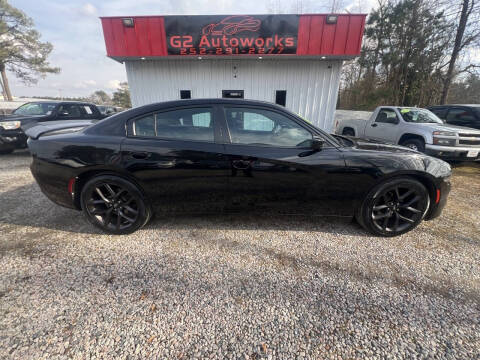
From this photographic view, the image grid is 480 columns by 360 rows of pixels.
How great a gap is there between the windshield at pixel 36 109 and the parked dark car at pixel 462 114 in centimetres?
1302

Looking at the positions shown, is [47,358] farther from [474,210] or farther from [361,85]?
[361,85]

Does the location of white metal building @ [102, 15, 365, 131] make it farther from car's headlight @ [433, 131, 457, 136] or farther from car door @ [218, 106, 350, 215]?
car door @ [218, 106, 350, 215]

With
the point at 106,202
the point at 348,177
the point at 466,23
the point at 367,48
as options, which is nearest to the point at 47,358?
the point at 106,202

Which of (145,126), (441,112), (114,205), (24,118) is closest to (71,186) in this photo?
(114,205)

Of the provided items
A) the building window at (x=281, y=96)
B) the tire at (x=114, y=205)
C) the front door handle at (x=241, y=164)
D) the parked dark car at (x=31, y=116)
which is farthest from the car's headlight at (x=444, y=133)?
the parked dark car at (x=31, y=116)

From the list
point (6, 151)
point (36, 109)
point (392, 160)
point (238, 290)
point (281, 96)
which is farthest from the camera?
point (281, 96)

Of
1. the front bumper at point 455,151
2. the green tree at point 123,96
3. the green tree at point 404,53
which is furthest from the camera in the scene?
the green tree at point 123,96

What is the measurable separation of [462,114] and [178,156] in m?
9.02

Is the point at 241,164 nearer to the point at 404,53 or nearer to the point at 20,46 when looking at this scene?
the point at 404,53

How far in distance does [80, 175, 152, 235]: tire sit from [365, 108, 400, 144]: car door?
6.25 m

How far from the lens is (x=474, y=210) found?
325 centimetres

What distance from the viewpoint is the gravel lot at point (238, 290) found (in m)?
1.34

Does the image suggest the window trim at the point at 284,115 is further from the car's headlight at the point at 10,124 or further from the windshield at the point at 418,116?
the car's headlight at the point at 10,124

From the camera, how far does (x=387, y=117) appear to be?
21.4ft
